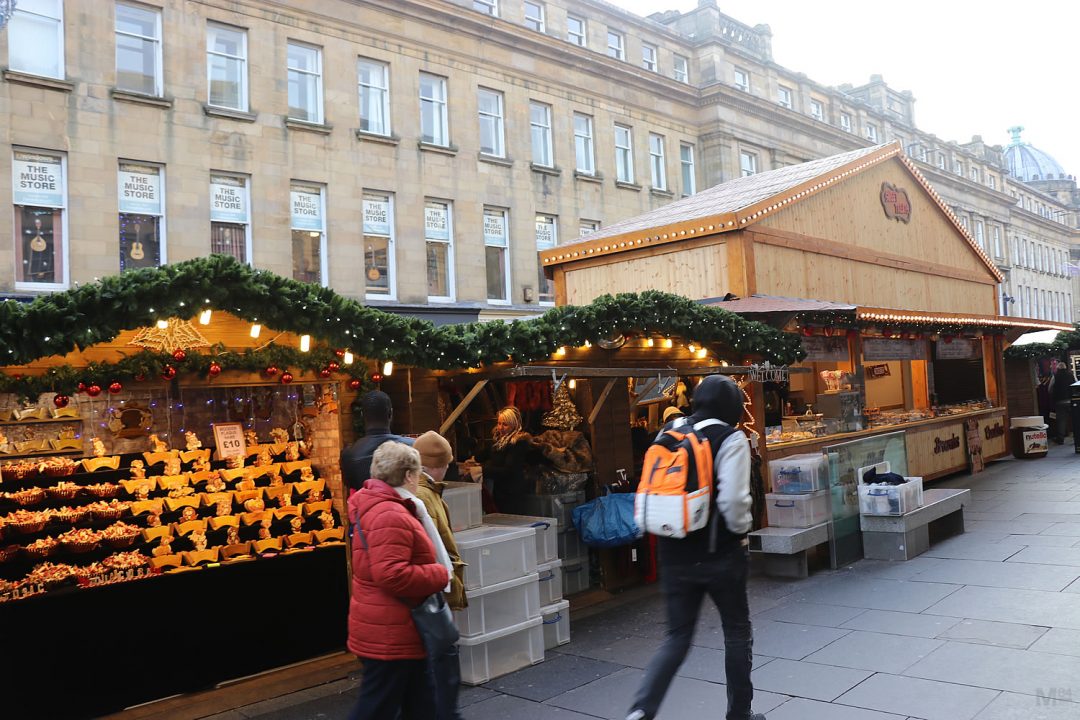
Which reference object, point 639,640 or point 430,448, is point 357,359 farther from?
point 639,640

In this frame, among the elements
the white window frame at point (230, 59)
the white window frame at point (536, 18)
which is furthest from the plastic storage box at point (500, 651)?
the white window frame at point (536, 18)

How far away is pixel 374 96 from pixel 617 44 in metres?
12.0

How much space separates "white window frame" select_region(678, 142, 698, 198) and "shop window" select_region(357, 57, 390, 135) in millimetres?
13511

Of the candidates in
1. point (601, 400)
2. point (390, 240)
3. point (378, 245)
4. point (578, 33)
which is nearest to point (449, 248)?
point (390, 240)

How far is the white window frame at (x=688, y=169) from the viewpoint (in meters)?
33.2

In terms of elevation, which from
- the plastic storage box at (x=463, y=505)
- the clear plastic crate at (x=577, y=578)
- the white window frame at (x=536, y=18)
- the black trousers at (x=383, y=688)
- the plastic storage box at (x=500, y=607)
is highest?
the white window frame at (x=536, y=18)

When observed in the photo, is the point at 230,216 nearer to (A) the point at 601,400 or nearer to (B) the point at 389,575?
(A) the point at 601,400

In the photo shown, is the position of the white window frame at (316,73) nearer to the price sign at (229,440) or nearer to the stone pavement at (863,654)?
the price sign at (229,440)

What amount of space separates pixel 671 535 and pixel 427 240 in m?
20.6

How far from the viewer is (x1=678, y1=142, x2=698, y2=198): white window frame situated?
33.2 meters

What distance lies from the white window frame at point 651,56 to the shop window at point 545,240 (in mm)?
9199

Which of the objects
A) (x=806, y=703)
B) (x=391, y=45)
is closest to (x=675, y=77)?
(x=391, y=45)

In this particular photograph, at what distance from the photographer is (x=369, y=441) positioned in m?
5.59

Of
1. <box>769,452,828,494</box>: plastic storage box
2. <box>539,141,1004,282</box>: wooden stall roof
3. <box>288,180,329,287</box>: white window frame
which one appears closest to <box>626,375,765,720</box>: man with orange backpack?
<box>769,452,828,494</box>: plastic storage box
